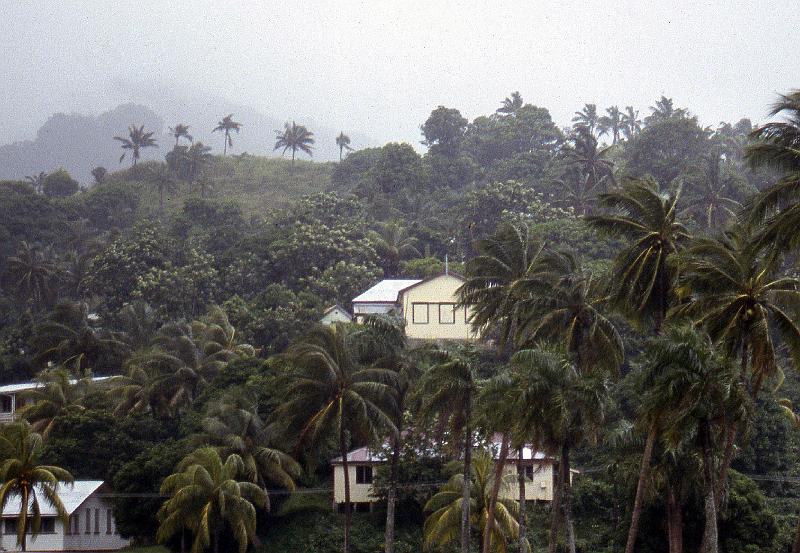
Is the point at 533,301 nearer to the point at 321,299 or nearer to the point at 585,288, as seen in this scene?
the point at 585,288

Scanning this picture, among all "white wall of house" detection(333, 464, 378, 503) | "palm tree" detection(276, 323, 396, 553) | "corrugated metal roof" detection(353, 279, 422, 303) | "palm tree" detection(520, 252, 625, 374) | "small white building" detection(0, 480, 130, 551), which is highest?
"corrugated metal roof" detection(353, 279, 422, 303)

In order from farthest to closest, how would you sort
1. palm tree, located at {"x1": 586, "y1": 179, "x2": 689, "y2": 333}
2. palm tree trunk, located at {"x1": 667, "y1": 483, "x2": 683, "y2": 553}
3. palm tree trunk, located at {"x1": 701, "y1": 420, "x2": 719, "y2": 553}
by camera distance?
1. palm tree, located at {"x1": 586, "y1": 179, "x2": 689, "y2": 333}
2. palm tree trunk, located at {"x1": 667, "y1": 483, "x2": 683, "y2": 553}
3. palm tree trunk, located at {"x1": 701, "y1": 420, "x2": 719, "y2": 553}

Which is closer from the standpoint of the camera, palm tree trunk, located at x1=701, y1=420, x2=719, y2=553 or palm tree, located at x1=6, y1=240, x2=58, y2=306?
palm tree trunk, located at x1=701, y1=420, x2=719, y2=553

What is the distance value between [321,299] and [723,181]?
114 feet

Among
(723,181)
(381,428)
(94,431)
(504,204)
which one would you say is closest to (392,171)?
(504,204)

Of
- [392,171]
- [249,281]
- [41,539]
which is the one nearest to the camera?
[41,539]

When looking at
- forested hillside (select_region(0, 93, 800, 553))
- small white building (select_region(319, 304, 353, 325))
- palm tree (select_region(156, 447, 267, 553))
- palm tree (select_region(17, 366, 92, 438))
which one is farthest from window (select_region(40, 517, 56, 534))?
small white building (select_region(319, 304, 353, 325))

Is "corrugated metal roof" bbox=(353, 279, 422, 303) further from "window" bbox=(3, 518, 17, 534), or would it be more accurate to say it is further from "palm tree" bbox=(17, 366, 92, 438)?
"window" bbox=(3, 518, 17, 534)

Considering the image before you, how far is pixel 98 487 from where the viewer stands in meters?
60.1

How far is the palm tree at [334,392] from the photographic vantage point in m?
50.0

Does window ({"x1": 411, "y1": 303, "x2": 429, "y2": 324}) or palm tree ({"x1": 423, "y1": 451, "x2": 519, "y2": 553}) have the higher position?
window ({"x1": 411, "y1": 303, "x2": 429, "y2": 324})

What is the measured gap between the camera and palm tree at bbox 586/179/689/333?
40.9 m

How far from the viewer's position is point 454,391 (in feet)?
147

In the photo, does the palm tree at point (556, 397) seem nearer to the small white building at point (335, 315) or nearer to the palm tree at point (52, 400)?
the palm tree at point (52, 400)
